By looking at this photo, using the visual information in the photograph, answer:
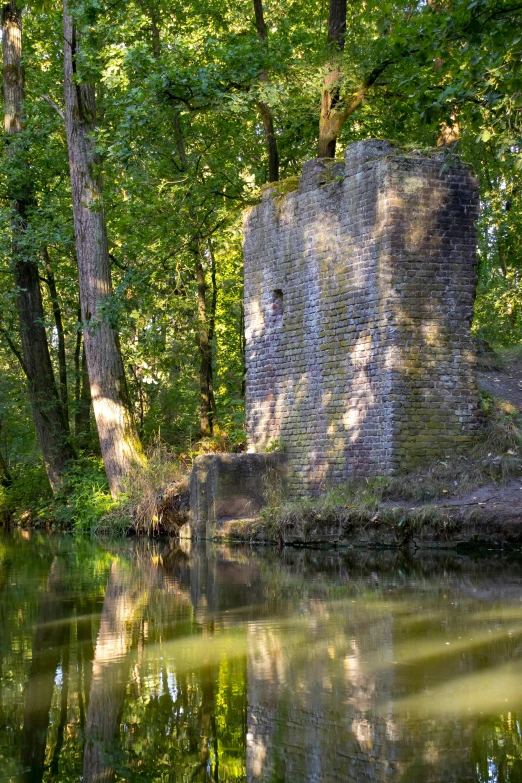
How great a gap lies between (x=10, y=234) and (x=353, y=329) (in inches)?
354

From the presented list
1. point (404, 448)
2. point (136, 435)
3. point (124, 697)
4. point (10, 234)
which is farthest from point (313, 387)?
point (124, 697)

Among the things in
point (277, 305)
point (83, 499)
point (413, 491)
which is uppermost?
point (277, 305)

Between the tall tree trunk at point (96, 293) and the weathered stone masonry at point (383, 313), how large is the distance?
Answer: 3.94m

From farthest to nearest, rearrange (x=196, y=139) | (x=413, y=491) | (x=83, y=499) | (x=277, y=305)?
(x=196, y=139)
(x=83, y=499)
(x=277, y=305)
(x=413, y=491)

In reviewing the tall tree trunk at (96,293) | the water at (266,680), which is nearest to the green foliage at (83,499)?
the tall tree trunk at (96,293)

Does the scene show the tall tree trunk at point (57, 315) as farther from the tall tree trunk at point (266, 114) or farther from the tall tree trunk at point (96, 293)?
the tall tree trunk at point (266, 114)

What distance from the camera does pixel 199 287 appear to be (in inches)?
808

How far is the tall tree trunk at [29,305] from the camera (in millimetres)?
20500

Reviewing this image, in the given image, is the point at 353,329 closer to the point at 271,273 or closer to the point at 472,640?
the point at 271,273

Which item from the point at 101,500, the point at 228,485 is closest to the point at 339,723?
the point at 228,485

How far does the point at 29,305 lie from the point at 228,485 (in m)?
8.90

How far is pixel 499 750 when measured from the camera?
3.71 meters

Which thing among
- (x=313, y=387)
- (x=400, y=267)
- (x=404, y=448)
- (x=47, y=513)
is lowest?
(x=47, y=513)

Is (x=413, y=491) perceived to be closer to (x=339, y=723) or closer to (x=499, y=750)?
(x=339, y=723)
